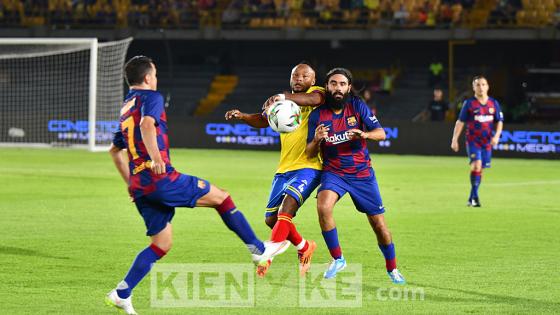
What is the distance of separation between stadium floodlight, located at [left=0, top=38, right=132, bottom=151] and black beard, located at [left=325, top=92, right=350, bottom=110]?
20.5 m

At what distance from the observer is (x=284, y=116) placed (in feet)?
32.3

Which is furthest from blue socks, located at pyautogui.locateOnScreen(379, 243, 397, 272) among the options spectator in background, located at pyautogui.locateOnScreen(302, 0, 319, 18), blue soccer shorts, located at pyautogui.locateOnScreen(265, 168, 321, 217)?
spectator in background, located at pyautogui.locateOnScreen(302, 0, 319, 18)

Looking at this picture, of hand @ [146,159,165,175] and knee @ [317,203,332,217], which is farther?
knee @ [317,203,332,217]

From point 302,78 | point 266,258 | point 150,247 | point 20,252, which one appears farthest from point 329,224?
point 20,252

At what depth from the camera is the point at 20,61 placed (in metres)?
43.7

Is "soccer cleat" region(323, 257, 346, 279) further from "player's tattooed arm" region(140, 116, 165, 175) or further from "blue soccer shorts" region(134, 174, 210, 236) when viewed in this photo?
"player's tattooed arm" region(140, 116, 165, 175)

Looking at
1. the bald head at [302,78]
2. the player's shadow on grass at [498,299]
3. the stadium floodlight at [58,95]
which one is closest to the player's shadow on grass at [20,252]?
the bald head at [302,78]

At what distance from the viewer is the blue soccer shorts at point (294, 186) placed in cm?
1024

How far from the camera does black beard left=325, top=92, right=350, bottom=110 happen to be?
10.1 meters

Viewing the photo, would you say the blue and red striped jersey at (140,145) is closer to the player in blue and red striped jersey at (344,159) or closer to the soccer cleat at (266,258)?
the soccer cleat at (266,258)

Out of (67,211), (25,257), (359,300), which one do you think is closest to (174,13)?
(67,211)

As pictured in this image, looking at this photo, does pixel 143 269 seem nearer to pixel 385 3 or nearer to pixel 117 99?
pixel 117 99

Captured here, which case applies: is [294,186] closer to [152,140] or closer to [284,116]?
[284,116]

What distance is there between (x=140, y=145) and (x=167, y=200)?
1.52ft
